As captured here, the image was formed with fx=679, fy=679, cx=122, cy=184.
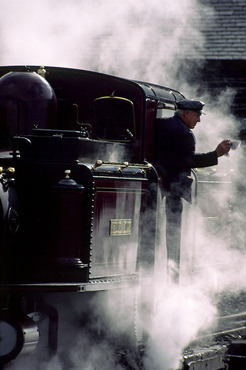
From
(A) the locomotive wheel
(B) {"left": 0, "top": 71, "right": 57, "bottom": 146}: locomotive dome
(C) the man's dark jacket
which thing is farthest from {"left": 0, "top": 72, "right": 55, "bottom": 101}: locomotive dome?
(A) the locomotive wheel

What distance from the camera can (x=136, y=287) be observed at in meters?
5.54

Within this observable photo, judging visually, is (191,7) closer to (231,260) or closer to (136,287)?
(231,260)

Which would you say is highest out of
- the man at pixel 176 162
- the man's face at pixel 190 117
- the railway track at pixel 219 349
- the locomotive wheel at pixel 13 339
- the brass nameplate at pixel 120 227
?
the man's face at pixel 190 117

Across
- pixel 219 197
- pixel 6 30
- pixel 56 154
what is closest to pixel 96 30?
pixel 6 30

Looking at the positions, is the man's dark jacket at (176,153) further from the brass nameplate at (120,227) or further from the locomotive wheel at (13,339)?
the locomotive wheel at (13,339)

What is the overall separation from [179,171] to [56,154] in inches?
57.8

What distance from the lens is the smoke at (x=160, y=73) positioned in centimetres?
582

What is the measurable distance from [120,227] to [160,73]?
372 inches

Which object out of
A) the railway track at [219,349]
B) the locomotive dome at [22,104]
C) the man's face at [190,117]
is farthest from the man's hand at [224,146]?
the railway track at [219,349]

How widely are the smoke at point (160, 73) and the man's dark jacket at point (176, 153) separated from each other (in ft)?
1.48

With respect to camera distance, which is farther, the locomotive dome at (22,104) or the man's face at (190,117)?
the man's face at (190,117)

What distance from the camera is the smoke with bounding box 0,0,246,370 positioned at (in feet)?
19.1

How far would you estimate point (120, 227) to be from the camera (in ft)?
17.4

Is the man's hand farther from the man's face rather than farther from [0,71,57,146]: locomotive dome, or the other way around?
[0,71,57,146]: locomotive dome
